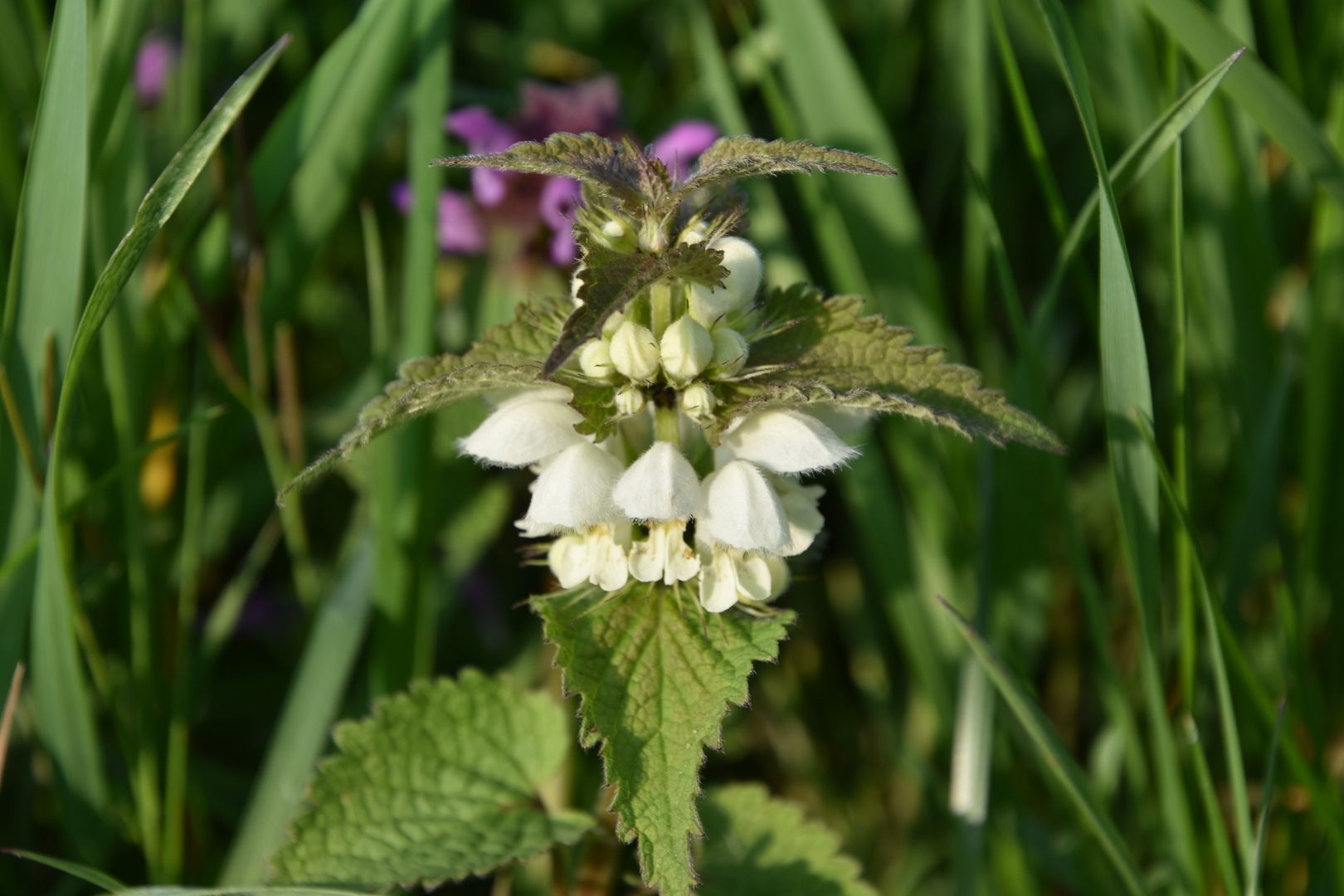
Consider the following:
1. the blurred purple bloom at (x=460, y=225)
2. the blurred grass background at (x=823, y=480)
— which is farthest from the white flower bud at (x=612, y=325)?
the blurred purple bloom at (x=460, y=225)

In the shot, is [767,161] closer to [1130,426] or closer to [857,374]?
[857,374]

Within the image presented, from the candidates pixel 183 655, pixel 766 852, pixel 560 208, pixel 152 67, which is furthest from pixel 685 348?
pixel 152 67

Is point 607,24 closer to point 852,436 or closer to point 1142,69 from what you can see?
point 1142,69

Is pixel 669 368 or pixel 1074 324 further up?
pixel 1074 324

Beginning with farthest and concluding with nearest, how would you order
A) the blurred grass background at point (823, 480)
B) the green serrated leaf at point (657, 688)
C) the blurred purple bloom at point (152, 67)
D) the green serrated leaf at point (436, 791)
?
the blurred purple bloom at point (152, 67)
the blurred grass background at point (823, 480)
the green serrated leaf at point (436, 791)
the green serrated leaf at point (657, 688)

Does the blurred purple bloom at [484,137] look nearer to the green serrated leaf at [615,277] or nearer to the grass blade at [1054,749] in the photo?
the green serrated leaf at [615,277]

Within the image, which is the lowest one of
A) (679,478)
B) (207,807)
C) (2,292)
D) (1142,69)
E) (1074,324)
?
(207,807)

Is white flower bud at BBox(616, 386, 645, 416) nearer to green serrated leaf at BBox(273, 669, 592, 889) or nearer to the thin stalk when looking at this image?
green serrated leaf at BBox(273, 669, 592, 889)

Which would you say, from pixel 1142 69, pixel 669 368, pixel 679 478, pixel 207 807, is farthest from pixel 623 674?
pixel 1142 69
